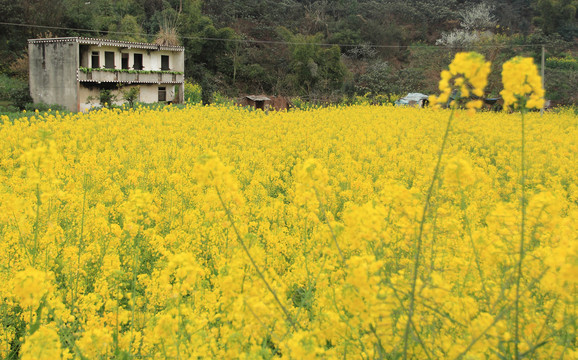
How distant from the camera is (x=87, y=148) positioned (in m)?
10.6

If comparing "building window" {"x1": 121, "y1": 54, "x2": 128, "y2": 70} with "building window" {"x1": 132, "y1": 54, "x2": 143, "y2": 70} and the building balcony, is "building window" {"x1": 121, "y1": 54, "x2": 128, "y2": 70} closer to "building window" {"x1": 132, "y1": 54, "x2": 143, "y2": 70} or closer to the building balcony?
"building window" {"x1": 132, "y1": 54, "x2": 143, "y2": 70}

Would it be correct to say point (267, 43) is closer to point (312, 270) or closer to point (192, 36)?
point (192, 36)

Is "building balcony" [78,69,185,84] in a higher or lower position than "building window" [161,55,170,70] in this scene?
lower

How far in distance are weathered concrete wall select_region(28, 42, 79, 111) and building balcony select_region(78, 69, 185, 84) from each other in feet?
2.20

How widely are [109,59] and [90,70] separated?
2.71 metres

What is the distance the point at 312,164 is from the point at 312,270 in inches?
44.0

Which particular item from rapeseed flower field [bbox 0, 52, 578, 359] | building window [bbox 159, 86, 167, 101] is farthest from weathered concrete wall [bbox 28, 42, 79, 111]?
rapeseed flower field [bbox 0, 52, 578, 359]

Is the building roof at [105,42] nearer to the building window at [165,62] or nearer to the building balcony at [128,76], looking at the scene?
the building window at [165,62]

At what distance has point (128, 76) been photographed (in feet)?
93.1

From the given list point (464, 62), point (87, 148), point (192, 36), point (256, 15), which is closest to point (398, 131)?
point (87, 148)

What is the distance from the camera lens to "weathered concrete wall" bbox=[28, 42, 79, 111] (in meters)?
25.9

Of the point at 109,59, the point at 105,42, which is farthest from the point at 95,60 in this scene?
the point at 105,42

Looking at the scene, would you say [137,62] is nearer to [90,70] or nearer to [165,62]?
[165,62]

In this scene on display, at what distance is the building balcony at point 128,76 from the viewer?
26.1 m
